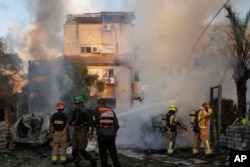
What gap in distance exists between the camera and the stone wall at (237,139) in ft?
41.5

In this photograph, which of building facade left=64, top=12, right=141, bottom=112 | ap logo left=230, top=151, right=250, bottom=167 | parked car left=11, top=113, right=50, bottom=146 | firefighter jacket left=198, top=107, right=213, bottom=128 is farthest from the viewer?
building facade left=64, top=12, right=141, bottom=112

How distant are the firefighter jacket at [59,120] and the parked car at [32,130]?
153 inches

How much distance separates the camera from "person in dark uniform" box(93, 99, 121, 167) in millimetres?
10266

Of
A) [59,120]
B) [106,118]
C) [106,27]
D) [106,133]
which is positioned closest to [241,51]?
[59,120]

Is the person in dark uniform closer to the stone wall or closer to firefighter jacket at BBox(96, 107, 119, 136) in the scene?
firefighter jacket at BBox(96, 107, 119, 136)

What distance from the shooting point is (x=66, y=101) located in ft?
112

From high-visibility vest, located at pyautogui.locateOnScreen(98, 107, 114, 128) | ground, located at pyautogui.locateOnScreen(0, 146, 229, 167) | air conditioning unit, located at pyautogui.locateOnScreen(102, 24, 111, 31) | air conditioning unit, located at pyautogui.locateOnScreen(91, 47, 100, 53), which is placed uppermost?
air conditioning unit, located at pyautogui.locateOnScreen(102, 24, 111, 31)

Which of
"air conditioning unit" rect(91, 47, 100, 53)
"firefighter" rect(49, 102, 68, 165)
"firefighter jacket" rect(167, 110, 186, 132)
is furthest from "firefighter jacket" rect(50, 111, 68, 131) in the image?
"air conditioning unit" rect(91, 47, 100, 53)

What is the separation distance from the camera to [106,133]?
33.8 feet

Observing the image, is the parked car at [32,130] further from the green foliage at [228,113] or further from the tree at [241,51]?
the green foliage at [228,113]

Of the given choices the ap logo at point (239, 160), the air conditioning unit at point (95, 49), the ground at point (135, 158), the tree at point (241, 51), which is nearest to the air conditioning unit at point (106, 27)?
the air conditioning unit at point (95, 49)

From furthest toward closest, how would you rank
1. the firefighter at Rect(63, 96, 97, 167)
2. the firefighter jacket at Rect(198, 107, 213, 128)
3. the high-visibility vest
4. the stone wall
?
the firefighter jacket at Rect(198, 107, 213, 128) < the stone wall < the firefighter at Rect(63, 96, 97, 167) < the high-visibility vest

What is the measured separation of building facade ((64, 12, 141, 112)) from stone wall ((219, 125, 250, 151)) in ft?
91.7

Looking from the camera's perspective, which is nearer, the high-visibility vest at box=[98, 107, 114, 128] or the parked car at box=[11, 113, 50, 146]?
the high-visibility vest at box=[98, 107, 114, 128]
